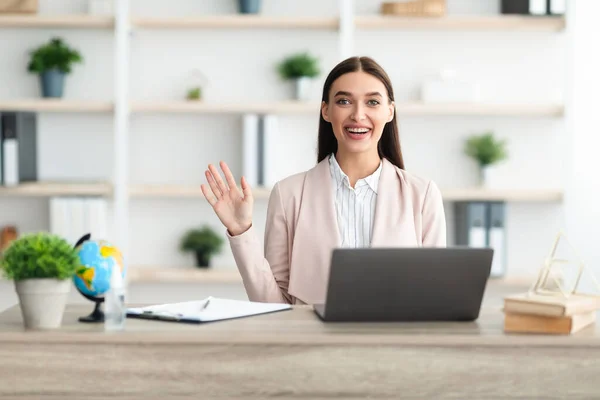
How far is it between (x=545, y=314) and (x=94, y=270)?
96 centimetres

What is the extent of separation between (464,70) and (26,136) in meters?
2.16

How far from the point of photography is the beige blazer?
7.80 feet

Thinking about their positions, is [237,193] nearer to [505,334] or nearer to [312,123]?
[505,334]

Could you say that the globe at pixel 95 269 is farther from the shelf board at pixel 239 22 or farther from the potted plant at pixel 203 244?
the shelf board at pixel 239 22

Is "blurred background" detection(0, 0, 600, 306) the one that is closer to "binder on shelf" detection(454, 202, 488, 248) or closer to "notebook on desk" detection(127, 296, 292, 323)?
"binder on shelf" detection(454, 202, 488, 248)

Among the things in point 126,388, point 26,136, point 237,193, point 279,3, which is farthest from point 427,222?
point 26,136

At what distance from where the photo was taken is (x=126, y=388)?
1.70 m

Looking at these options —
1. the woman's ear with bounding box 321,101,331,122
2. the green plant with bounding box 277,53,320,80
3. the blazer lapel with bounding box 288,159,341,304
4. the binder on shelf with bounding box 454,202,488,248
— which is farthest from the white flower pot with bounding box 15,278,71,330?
the binder on shelf with bounding box 454,202,488,248

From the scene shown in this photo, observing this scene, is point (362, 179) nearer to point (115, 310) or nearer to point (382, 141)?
point (382, 141)

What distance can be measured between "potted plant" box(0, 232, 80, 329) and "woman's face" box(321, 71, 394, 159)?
0.95m

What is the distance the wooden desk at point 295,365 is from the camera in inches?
66.9

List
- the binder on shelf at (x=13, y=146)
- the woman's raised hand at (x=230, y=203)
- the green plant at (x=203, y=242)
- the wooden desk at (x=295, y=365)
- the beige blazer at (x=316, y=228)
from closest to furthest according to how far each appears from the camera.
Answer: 1. the wooden desk at (x=295, y=365)
2. the woman's raised hand at (x=230, y=203)
3. the beige blazer at (x=316, y=228)
4. the binder on shelf at (x=13, y=146)
5. the green plant at (x=203, y=242)

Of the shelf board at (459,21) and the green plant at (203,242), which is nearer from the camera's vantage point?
the shelf board at (459,21)

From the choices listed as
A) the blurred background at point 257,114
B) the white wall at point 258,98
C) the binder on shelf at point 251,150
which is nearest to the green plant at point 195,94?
the blurred background at point 257,114
